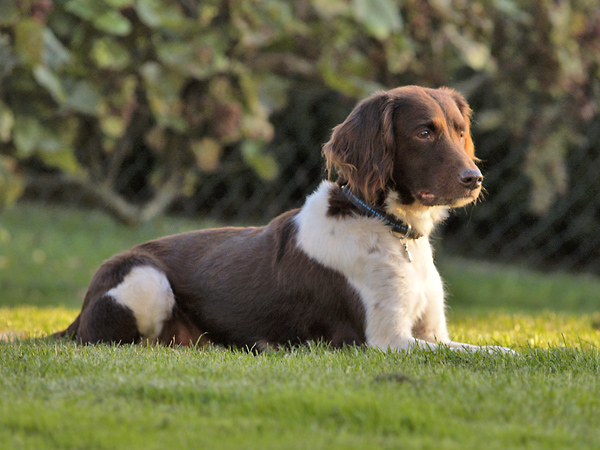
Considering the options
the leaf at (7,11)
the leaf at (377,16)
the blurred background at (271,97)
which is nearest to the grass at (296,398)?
the leaf at (7,11)

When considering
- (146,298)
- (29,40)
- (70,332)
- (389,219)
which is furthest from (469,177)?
(29,40)

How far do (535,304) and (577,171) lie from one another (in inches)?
97.4

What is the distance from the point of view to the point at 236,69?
22.4 ft

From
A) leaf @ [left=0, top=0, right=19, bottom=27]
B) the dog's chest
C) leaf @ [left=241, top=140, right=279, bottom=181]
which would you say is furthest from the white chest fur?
leaf @ [left=241, top=140, right=279, bottom=181]

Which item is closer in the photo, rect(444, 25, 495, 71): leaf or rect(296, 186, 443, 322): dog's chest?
rect(296, 186, 443, 322): dog's chest

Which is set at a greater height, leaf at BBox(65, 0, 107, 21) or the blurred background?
leaf at BBox(65, 0, 107, 21)

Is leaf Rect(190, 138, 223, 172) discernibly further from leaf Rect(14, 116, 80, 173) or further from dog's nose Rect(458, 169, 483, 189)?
dog's nose Rect(458, 169, 483, 189)

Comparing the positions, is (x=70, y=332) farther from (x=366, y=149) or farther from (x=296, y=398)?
(x=296, y=398)

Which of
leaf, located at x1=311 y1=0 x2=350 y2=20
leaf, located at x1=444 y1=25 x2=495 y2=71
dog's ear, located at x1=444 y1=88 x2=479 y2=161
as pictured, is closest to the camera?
dog's ear, located at x1=444 y1=88 x2=479 y2=161

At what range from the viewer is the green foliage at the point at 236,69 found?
20.2 feet

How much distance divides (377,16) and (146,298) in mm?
4141

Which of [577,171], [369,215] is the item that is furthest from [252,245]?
[577,171]

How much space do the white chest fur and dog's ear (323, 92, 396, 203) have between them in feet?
0.57

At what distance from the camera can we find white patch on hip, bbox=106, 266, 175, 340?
3.65 m
